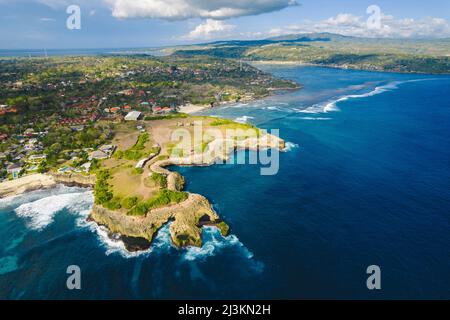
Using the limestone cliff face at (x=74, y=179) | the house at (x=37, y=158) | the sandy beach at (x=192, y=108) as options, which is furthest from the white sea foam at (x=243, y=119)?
the house at (x=37, y=158)

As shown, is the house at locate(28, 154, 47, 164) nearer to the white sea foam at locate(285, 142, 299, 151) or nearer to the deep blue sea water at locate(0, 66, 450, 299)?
the deep blue sea water at locate(0, 66, 450, 299)

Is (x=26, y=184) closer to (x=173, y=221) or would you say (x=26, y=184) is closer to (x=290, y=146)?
(x=173, y=221)

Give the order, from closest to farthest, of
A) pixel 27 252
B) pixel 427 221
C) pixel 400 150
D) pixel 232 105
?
pixel 27 252 → pixel 427 221 → pixel 400 150 → pixel 232 105

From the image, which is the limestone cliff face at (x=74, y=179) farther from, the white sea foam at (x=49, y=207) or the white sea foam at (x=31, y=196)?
the white sea foam at (x=49, y=207)

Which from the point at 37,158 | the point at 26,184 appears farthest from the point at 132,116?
the point at 26,184

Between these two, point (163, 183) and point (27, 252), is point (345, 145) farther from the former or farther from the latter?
point (27, 252)

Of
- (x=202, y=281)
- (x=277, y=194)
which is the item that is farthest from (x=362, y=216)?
(x=202, y=281)
